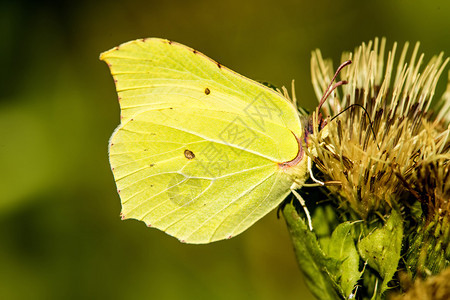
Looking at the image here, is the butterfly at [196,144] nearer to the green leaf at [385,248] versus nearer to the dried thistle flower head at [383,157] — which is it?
the dried thistle flower head at [383,157]

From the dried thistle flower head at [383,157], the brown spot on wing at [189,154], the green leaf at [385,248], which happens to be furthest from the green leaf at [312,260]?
the brown spot on wing at [189,154]

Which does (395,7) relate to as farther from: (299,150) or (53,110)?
(53,110)

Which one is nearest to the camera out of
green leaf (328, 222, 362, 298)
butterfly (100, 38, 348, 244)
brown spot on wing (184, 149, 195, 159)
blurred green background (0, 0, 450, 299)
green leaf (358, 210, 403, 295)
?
green leaf (358, 210, 403, 295)

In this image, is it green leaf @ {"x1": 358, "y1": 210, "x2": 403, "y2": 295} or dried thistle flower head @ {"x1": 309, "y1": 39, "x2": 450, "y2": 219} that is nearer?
green leaf @ {"x1": 358, "y1": 210, "x2": 403, "y2": 295}

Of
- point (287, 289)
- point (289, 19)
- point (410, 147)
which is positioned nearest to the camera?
point (410, 147)

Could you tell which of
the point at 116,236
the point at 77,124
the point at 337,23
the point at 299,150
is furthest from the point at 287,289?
the point at 337,23

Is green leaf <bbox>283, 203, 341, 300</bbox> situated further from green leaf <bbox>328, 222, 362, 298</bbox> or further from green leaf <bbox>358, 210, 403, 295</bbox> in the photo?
green leaf <bbox>358, 210, 403, 295</bbox>

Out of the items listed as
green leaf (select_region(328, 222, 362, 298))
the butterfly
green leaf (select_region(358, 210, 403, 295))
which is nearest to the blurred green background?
the butterfly
